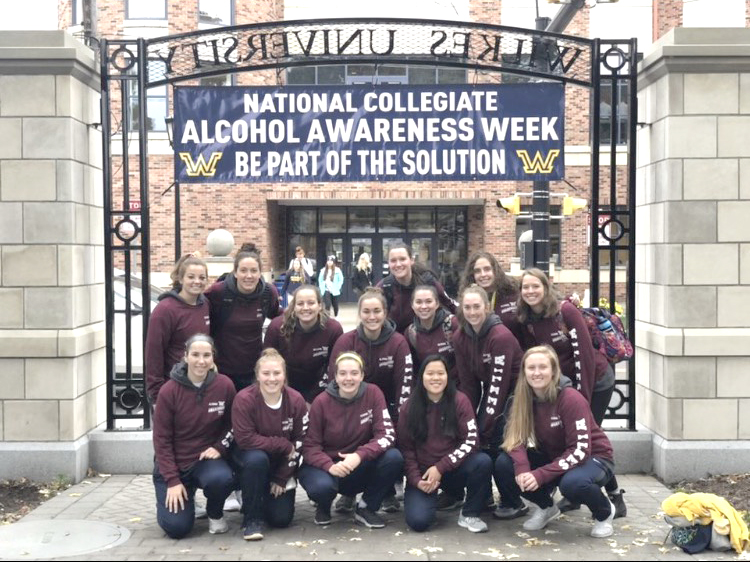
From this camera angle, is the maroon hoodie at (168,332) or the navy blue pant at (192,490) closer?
the navy blue pant at (192,490)

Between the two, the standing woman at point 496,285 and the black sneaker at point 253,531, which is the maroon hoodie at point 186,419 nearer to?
the black sneaker at point 253,531

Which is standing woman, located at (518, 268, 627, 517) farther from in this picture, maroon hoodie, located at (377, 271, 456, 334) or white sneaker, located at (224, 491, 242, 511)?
white sneaker, located at (224, 491, 242, 511)

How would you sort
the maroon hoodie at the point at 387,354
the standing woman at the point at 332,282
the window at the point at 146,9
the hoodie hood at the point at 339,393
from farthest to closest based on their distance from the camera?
the window at the point at 146,9 < the standing woman at the point at 332,282 < the maroon hoodie at the point at 387,354 < the hoodie hood at the point at 339,393

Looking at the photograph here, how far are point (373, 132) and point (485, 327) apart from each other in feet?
8.30

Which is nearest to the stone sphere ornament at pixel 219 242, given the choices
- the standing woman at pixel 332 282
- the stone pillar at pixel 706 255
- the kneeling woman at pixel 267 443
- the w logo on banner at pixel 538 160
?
the standing woman at pixel 332 282

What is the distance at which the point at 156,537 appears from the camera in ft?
20.3

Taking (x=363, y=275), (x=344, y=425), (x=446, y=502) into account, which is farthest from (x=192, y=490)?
(x=363, y=275)

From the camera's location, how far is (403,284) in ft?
23.3

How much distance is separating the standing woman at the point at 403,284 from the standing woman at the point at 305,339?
20.5 inches

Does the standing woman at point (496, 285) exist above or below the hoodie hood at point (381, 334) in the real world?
above

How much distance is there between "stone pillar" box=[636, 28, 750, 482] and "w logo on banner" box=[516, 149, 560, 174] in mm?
1028

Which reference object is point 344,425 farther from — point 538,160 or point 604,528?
point 538,160

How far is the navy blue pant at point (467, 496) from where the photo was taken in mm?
6191

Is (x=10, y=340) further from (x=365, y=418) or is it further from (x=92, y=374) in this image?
(x=365, y=418)
